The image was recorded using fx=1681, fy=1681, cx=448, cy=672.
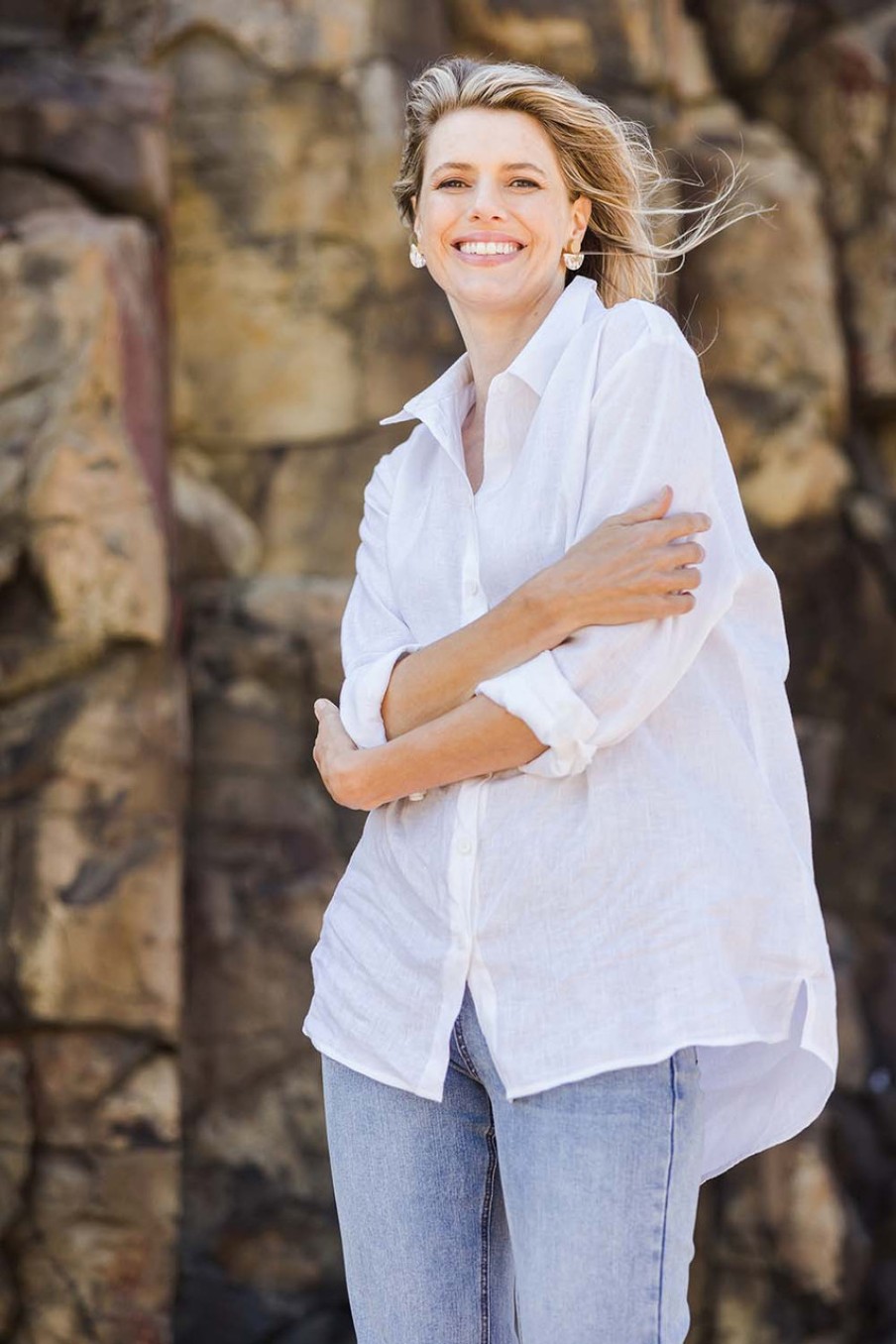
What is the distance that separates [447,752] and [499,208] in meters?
0.54

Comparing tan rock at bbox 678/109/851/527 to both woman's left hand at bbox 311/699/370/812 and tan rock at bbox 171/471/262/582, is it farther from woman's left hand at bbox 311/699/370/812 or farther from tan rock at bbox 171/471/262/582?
woman's left hand at bbox 311/699/370/812

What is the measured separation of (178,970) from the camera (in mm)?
3980

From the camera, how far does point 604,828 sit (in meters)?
1.43

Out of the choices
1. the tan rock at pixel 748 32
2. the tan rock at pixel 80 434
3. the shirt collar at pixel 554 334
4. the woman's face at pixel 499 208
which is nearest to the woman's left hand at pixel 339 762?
the shirt collar at pixel 554 334

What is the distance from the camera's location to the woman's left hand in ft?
5.13

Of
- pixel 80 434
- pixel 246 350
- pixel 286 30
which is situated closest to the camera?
pixel 80 434

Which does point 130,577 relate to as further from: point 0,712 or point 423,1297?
point 423,1297

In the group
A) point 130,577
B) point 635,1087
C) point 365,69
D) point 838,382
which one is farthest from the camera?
point 838,382

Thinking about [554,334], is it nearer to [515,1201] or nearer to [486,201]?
[486,201]

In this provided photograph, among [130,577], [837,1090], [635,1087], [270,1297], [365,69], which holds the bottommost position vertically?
[270,1297]

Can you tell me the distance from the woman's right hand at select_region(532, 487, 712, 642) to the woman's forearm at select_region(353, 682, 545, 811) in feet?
0.32

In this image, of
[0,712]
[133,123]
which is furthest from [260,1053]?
[133,123]

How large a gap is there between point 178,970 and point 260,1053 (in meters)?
0.43

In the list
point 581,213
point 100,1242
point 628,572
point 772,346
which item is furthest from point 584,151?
point 772,346
